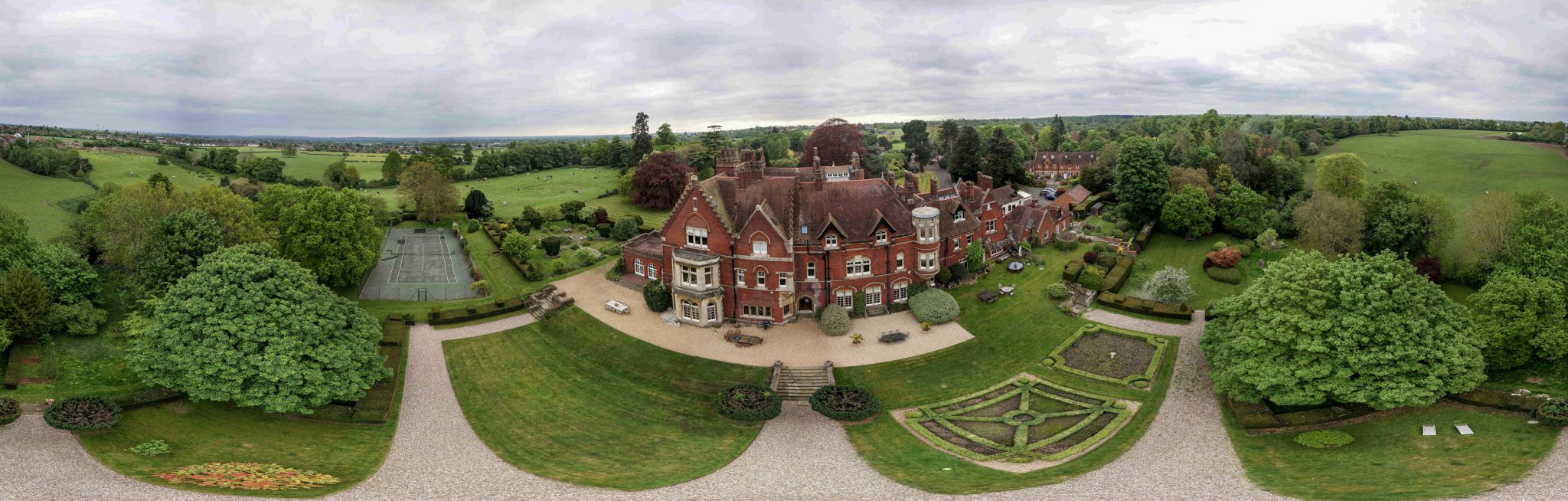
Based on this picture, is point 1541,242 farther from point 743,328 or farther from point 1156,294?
point 743,328

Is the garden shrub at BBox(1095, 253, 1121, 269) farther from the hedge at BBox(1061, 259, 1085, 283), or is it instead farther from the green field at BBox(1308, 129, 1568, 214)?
the green field at BBox(1308, 129, 1568, 214)

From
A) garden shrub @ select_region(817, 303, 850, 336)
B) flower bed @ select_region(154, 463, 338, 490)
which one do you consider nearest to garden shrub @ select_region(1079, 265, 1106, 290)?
garden shrub @ select_region(817, 303, 850, 336)

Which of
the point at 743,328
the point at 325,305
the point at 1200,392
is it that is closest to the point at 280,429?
the point at 325,305

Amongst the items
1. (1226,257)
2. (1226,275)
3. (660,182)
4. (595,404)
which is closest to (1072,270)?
(1226,275)

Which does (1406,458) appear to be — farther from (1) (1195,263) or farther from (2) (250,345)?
(2) (250,345)

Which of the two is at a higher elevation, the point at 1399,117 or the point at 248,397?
the point at 1399,117

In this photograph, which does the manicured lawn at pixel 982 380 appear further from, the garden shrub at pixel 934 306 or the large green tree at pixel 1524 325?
the large green tree at pixel 1524 325
